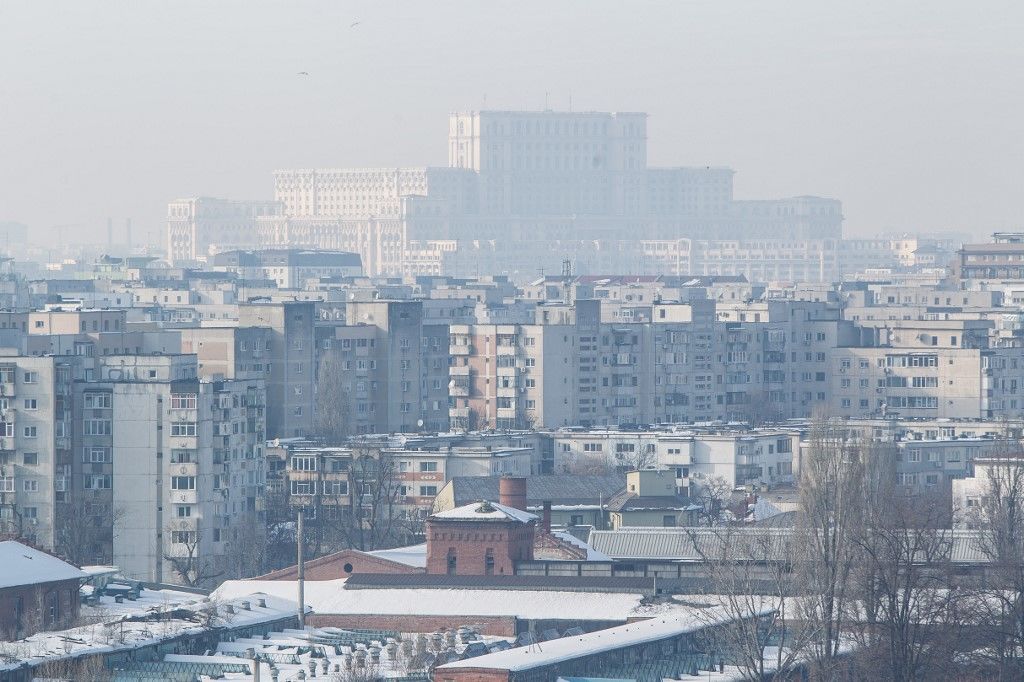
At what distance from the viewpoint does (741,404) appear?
80.3m

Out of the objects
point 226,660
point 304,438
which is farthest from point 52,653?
point 304,438

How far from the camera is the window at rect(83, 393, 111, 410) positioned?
4900cm

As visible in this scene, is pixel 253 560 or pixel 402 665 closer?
pixel 402 665

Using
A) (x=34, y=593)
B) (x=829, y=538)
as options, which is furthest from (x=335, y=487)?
(x=829, y=538)

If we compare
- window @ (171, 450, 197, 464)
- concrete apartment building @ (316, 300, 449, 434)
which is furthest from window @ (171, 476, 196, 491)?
concrete apartment building @ (316, 300, 449, 434)

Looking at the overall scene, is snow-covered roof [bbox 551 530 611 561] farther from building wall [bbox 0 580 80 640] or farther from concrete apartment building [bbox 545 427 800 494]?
concrete apartment building [bbox 545 427 800 494]

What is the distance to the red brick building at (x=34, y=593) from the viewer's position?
106 ft

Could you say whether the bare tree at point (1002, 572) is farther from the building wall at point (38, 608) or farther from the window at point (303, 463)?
the window at point (303, 463)

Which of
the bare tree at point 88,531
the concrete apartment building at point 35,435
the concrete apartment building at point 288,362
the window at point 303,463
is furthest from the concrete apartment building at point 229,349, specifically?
the bare tree at point 88,531

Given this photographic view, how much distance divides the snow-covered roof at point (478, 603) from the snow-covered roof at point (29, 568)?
244cm

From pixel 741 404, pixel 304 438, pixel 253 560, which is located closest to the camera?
pixel 253 560

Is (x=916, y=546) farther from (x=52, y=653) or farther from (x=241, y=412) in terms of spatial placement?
(x=241, y=412)

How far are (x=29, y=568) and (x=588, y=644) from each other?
249 inches

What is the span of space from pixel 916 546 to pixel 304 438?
32.5 metres
